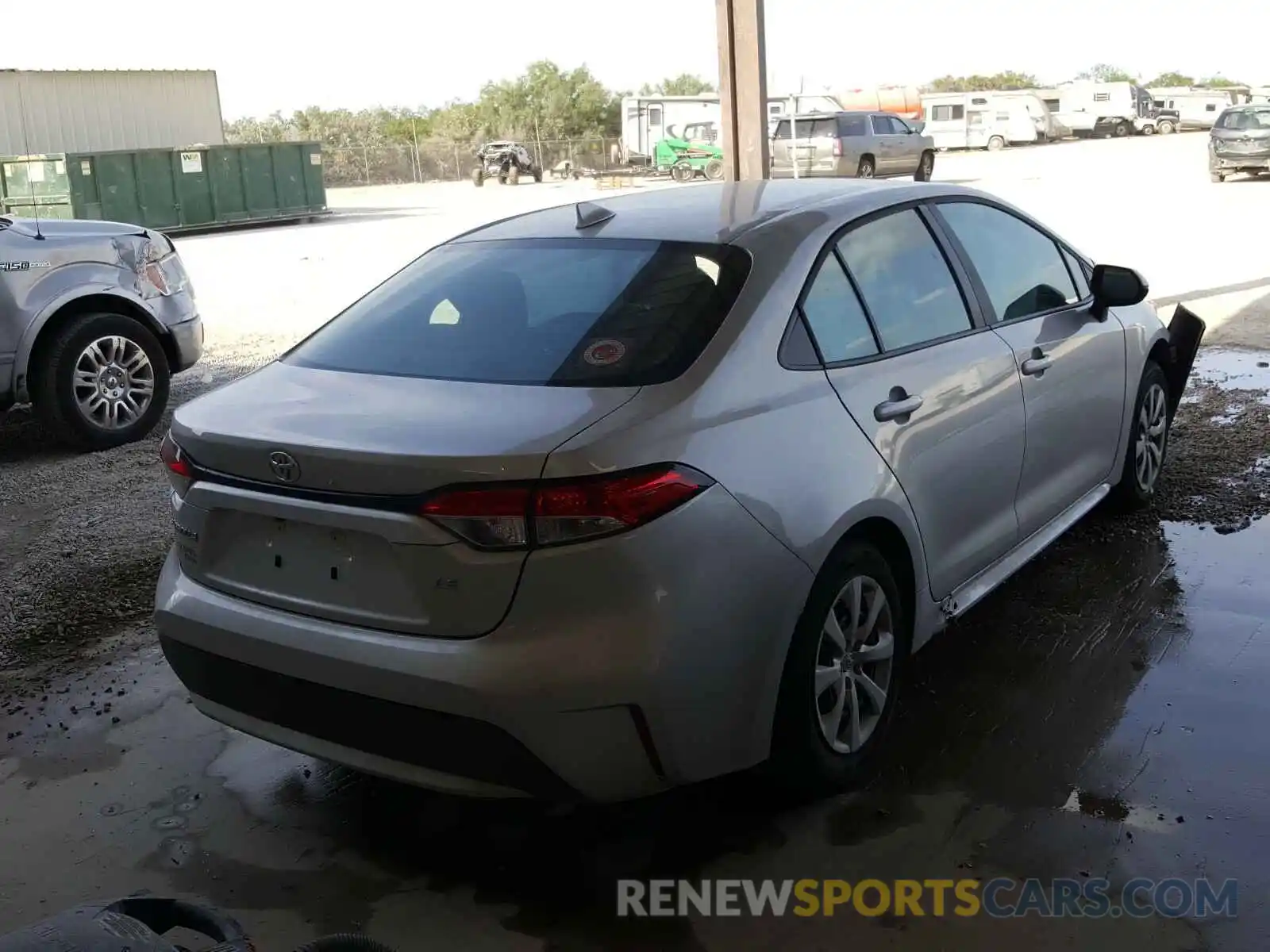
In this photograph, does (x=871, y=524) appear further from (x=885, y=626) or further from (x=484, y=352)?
(x=484, y=352)

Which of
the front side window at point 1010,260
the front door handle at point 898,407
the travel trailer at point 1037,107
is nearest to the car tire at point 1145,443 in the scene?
the front side window at point 1010,260

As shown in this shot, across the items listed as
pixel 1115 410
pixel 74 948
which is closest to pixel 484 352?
pixel 74 948

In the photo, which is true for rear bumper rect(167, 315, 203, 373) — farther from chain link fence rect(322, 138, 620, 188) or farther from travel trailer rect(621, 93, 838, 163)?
chain link fence rect(322, 138, 620, 188)

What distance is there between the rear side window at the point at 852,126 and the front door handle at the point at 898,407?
26846 mm

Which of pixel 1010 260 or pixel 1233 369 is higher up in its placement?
pixel 1010 260

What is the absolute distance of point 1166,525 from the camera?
532 cm

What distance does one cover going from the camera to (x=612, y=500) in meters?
2.61

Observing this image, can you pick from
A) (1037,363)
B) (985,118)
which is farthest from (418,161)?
(1037,363)

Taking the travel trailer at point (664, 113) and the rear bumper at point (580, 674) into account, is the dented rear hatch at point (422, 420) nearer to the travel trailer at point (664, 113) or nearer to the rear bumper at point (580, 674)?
the rear bumper at point (580, 674)

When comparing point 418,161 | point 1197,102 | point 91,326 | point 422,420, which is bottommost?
point 91,326

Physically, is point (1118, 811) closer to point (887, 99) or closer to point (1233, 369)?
point (1233, 369)

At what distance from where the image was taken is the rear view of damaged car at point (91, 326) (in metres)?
7.25

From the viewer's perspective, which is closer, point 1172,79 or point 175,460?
point 175,460

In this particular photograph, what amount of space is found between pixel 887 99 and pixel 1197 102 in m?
22.2
